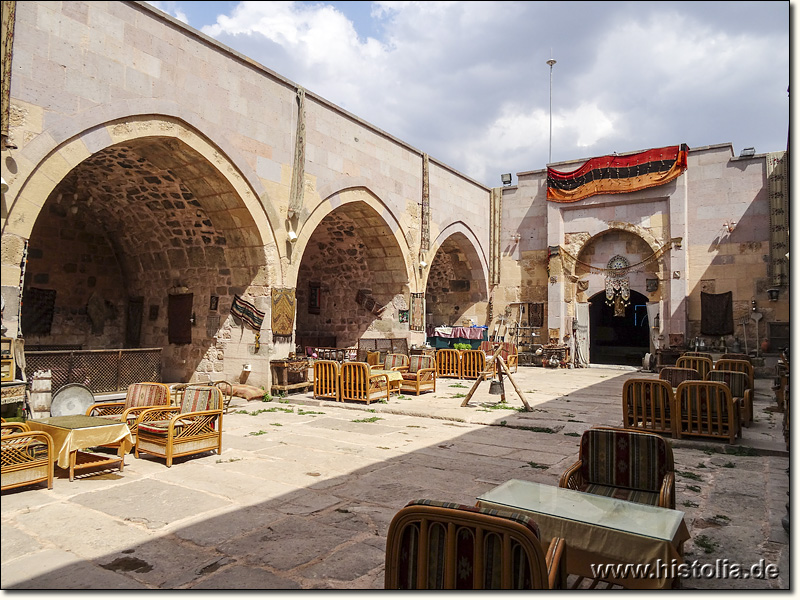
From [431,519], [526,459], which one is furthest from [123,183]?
[431,519]

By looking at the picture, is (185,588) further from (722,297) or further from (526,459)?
(722,297)

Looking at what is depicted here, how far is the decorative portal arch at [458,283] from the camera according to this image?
17531mm

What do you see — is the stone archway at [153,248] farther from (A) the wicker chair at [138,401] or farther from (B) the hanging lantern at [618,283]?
(B) the hanging lantern at [618,283]

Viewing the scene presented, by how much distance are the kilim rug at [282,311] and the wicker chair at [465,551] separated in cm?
806

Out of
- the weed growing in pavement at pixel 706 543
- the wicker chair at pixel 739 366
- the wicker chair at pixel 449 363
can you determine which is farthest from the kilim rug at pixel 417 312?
the weed growing in pavement at pixel 706 543

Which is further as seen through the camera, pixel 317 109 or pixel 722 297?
pixel 722 297

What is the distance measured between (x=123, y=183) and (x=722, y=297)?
14580 mm

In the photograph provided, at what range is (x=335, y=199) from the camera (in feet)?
37.6

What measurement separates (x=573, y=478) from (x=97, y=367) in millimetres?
7640

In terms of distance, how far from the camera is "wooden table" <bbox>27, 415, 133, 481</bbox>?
4621 mm

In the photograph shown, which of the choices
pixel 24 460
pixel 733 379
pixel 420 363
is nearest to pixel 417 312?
pixel 420 363

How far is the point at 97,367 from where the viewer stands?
8.50 meters

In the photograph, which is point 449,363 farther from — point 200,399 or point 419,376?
point 200,399

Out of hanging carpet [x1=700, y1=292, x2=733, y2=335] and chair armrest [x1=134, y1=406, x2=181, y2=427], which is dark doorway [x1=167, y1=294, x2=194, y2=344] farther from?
hanging carpet [x1=700, y1=292, x2=733, y2=335]
